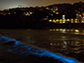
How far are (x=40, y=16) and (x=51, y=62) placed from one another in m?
54.1

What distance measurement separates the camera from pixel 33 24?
54281 mm

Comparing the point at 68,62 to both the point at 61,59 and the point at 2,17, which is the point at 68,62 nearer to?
the point at 61,59

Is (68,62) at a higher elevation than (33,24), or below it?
higher

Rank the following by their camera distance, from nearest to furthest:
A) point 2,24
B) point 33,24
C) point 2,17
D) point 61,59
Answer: point 61,59, point 33,24, point 2,24, point 2,17

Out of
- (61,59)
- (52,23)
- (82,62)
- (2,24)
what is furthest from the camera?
(2,24)

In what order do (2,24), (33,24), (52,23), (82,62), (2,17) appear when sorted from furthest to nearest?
1. (2,17)
2. (2,24)
3. (33,24)
4. (52,23)
5. (82,62)

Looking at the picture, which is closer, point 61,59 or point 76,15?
point 61,59

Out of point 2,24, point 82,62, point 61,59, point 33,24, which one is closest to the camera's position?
point 82,62

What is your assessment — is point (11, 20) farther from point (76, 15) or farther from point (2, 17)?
point (76, 15)

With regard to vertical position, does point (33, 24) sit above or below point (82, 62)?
below

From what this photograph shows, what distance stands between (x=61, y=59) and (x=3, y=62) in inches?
93.5

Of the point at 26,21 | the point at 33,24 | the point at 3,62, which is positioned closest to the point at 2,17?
the point at 26,21

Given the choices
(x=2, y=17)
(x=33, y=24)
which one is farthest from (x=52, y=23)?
(x=2, y=17)

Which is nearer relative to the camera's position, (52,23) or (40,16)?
(52,23)
